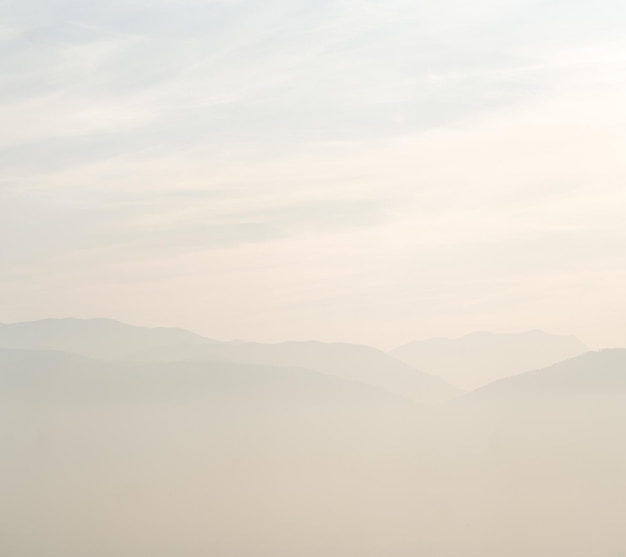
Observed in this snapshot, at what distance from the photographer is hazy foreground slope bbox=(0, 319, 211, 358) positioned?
94750 mm

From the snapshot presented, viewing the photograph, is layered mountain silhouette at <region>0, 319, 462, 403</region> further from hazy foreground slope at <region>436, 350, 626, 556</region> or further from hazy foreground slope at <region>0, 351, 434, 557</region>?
hazy foreground slope at <region>436, 350, 626, 556</region>

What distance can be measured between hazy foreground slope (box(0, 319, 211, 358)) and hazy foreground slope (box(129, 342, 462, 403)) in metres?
1.52

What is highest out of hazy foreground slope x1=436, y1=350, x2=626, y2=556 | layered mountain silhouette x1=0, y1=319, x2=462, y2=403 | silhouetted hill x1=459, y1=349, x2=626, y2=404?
layered mountain silhouette x1=0, y1=319, x2=462, y2=403

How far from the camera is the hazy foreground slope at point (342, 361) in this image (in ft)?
276

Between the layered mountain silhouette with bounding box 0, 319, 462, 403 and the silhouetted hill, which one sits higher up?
the layered mountain silhouette with bounding box 0, 319, 462, 403

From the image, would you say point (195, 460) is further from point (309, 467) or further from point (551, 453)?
point (551, 453)

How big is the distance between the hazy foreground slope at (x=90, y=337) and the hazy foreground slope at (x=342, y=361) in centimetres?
152

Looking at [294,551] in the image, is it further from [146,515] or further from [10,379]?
[10,379]

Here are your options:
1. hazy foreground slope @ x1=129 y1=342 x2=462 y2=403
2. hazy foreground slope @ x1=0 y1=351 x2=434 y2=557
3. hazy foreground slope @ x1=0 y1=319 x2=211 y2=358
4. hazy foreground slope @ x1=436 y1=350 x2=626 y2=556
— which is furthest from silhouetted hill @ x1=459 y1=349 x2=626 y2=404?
hazy foreground slope @ x1=0 y1=319 x2=211 y2=358

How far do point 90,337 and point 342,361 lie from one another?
30017 mm

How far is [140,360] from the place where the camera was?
335ft

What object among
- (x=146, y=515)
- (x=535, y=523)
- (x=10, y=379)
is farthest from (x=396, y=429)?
(x=10, y=379)

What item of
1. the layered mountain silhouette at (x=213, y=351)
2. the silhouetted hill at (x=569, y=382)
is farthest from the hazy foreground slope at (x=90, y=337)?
the silhouetted hill at (x=569, y=382)

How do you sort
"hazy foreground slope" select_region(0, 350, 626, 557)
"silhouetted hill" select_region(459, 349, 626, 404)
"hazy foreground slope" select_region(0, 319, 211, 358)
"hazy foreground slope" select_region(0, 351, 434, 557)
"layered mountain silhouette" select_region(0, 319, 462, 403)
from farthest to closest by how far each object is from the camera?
"hazy foreground slope" select_region(0, 319, 211, 358) → "layered mountain silhouette" select_region(0, 319, 462, 403) → "silhouetted hill" select_region(459, 349, 626, 404) → "hazy foreground slope" select_region(0, 351, 434, 557) → "hazy foreground slope" select_region(0, 350, 626, 557)
